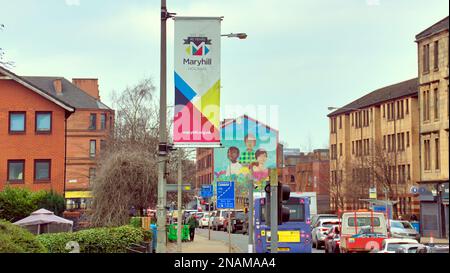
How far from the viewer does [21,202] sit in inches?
1747

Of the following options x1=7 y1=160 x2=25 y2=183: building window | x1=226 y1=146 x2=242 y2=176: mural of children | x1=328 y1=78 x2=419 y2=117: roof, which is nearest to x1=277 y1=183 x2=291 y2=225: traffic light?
x1=328 y1=78 x2=419 y2=117: roof

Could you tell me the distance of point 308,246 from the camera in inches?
1212

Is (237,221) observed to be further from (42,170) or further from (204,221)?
(42,170)

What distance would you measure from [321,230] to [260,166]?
36.8 m

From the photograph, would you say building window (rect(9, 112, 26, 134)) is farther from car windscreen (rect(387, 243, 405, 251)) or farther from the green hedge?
car windscreen (rect(387, 243, 405, 251))

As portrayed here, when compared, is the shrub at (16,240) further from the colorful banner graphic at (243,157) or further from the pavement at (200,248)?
the colorful banner graphic at (243,157)

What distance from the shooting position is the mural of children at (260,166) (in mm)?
73781

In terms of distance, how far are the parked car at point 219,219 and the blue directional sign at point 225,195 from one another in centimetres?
3138

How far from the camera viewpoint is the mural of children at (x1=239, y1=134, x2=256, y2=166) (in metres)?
73.9

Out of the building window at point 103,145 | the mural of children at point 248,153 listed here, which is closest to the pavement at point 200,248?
the building window at point 103,145

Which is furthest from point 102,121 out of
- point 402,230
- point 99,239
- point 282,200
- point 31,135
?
point 282,200
